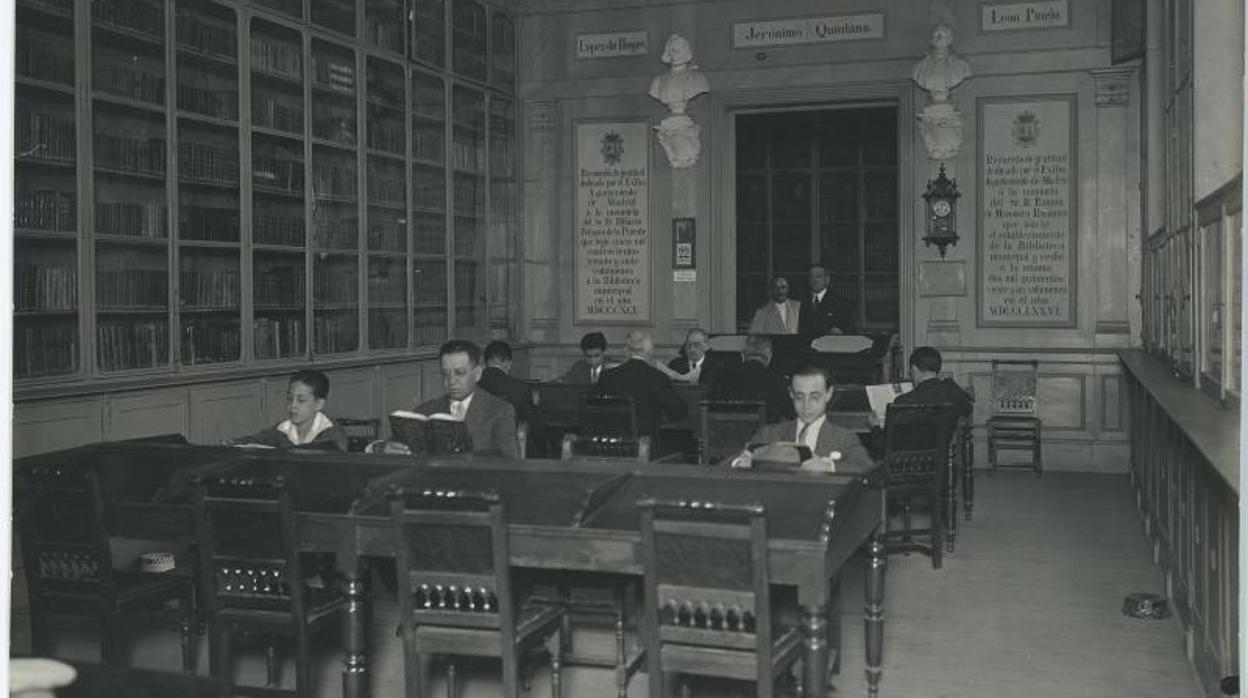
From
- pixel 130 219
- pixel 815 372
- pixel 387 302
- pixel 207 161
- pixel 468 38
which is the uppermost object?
pixel 468 38

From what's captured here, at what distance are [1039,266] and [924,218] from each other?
0.99m

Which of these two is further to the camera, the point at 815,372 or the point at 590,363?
the point at 590,363

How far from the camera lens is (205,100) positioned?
23.6ft

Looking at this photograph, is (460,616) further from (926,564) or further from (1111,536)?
(1111,536)

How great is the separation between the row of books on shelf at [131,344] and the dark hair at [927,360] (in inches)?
167

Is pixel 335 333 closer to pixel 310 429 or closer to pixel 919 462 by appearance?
pixel 310 429

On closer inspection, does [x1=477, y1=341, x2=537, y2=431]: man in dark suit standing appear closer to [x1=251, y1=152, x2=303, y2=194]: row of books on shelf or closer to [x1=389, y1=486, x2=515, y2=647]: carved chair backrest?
[x1=251, y1=152, x2=303, y2=194]: row of books on shelf

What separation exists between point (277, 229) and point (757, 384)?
321 cm

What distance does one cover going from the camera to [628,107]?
1108 centimetres

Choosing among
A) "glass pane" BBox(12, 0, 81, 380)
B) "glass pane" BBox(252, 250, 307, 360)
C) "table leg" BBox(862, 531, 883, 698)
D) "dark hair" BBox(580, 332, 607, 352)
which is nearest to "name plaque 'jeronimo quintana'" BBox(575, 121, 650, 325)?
"dark hair" BBox(580, 332, 607, 352)

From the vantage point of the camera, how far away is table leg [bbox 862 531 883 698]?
4.13 meters

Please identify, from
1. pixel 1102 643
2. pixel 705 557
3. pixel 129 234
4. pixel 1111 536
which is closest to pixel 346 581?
pixel 705 557

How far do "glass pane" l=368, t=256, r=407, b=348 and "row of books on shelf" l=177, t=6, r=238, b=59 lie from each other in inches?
80.2

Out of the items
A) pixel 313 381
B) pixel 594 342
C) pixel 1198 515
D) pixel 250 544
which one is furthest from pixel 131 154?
pixel 1198 515
